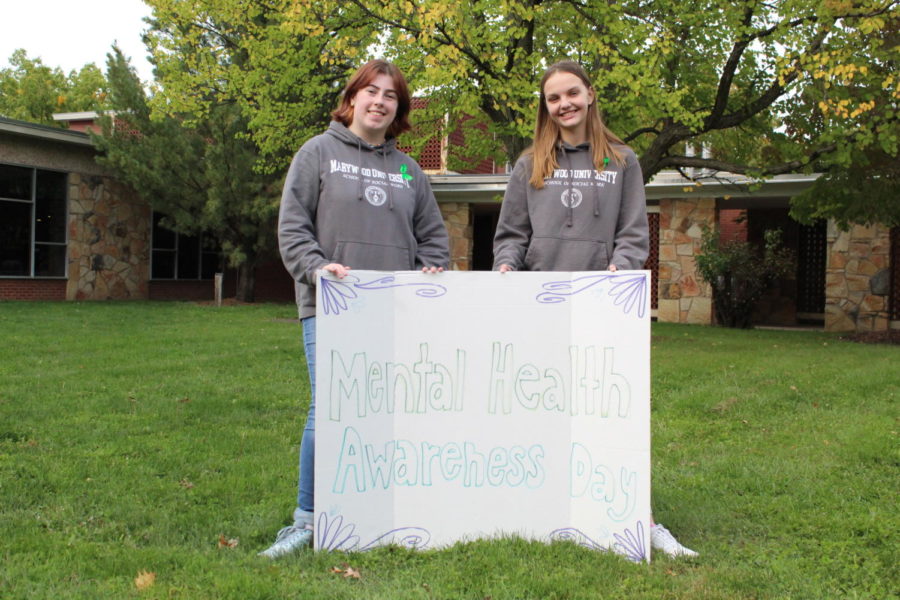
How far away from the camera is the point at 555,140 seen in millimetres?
3100

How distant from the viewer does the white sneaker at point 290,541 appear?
9.36 ft

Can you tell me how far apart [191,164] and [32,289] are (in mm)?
3808

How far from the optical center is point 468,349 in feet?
9.70

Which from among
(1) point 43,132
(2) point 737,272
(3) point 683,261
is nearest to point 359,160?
(2) point 737,272

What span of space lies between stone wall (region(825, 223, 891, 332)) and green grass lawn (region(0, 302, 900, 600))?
A: 20.7 ft

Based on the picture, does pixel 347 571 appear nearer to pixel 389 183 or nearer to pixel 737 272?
pixel 389 183

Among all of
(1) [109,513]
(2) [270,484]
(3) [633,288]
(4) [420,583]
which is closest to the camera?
(4) [420,583]

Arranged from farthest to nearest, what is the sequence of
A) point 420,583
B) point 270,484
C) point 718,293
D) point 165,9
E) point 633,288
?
point 718,293 < point 165,9 < point 270,484 < point 633,288 < point 420,583

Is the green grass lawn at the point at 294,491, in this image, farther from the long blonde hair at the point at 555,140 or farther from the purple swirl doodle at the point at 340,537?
the long blonde hair at the point at 555,140

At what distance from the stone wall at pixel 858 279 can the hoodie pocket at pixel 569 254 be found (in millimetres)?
12191

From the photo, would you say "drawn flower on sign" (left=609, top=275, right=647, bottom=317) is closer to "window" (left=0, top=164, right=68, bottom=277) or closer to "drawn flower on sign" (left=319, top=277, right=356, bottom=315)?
"drawn flower on sign" (left=319, top=277, right=356, bottom=315)

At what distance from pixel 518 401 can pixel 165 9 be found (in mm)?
10209

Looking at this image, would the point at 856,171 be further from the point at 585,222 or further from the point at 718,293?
the point at 585,222

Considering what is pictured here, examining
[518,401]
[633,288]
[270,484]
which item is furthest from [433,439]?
[270,484]
